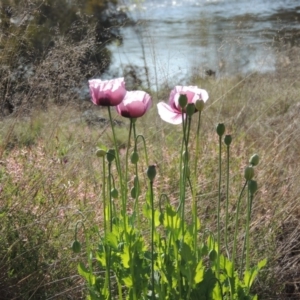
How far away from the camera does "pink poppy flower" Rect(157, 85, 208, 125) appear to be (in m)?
1.13

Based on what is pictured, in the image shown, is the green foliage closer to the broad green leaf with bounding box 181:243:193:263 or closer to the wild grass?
the broad green leaf with bounding box 181:243:193:263

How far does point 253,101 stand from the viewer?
3.09 meters

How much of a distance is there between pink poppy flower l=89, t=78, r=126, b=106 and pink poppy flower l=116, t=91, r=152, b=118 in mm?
16

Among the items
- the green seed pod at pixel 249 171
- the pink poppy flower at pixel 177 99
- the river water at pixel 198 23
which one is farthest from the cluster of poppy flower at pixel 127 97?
the river water at pixel 198 23

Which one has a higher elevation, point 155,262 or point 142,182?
point 155,262

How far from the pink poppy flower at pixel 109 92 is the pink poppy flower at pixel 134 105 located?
0.02 metres

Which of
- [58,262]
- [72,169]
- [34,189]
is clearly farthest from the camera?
[72,169]

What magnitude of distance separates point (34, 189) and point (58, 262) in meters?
0.26

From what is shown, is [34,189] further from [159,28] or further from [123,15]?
[159,28]

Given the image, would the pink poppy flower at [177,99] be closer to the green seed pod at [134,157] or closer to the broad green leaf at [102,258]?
the green seed pod at [134,157]

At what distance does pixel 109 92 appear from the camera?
1129 millimetres

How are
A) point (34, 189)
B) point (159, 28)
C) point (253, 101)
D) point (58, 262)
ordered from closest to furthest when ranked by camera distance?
1. point (58, 262)
2. point (34, 189)
3. point (253, 101)
4. point (159, 28)

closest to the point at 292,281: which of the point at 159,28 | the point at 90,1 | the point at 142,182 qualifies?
the point at 142,182

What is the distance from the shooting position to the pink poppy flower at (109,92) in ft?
3.71
